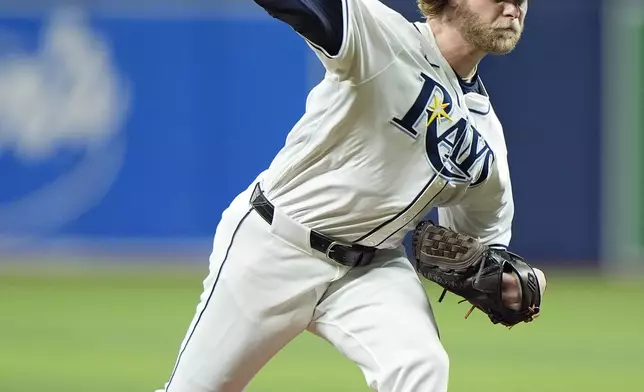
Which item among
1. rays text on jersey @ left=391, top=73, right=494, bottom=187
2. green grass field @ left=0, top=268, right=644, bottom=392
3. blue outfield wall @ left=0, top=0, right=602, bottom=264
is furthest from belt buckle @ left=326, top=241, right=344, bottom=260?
blue outfield wall @ left=0, top=0, right=602, bottom=264

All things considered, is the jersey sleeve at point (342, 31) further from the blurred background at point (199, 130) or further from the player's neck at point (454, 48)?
the blurred background at point (199, 130)

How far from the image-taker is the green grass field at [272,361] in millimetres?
6891

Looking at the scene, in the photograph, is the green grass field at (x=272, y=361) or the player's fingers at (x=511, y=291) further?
the green grass field at (x=272, y=361)

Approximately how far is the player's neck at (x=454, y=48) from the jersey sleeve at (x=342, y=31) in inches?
12.9

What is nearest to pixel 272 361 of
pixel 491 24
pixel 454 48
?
pixel 454 48

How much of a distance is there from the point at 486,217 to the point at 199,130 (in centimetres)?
733

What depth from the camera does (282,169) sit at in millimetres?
4230

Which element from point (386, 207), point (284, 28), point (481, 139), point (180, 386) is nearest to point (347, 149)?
point (386, 207)

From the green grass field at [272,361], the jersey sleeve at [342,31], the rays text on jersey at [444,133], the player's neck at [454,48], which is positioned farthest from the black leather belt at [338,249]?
the green grass field at [272,361]

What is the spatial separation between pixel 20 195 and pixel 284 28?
3.09 m

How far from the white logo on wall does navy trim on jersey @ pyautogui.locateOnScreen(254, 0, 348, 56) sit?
8.00m

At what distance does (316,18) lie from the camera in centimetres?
361

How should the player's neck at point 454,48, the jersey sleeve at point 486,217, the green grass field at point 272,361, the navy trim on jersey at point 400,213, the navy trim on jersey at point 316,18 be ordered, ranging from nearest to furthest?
1. the navy trim on jersey at point 316,18
2. the navy trim on jersey at point 400,213
3. the player's neck at point 454,48
4. the jersey sleeve at point 486,217
5. the green grass field at point 272,361

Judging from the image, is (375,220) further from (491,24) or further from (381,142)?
(491,24)
